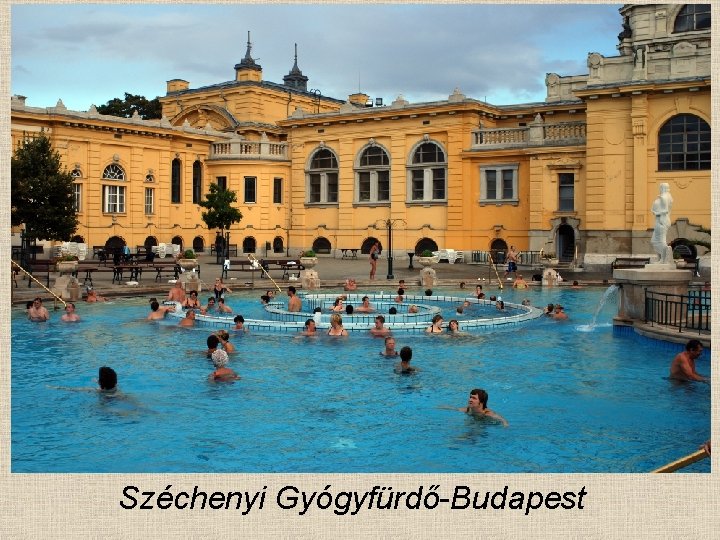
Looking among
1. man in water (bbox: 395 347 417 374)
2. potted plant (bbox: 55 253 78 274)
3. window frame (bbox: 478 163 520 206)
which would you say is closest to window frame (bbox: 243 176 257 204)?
window frame (bbox: 478 163 520 206)

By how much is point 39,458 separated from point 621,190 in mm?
31319

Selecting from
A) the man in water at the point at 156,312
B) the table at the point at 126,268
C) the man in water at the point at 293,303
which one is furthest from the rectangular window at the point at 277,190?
the man in water at the point at 156,312

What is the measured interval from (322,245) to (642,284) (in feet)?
107

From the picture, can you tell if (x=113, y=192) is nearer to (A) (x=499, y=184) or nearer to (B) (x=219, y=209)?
(B) (x=219, y=209)

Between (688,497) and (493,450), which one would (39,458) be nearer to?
(493,450)

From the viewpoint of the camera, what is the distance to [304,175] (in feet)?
161

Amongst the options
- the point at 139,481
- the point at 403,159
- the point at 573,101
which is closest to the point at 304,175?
the point at 403,159

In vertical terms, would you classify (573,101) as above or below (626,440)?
above

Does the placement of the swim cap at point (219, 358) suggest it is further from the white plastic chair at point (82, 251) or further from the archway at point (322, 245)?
the archway at point (322, 245)

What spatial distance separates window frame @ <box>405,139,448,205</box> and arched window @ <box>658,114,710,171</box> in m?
12.0

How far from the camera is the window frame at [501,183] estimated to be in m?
41.4

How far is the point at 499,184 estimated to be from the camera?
42.0 m

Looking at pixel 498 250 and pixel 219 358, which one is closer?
pixel 219 358

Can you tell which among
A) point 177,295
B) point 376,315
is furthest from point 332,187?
point 376,315
